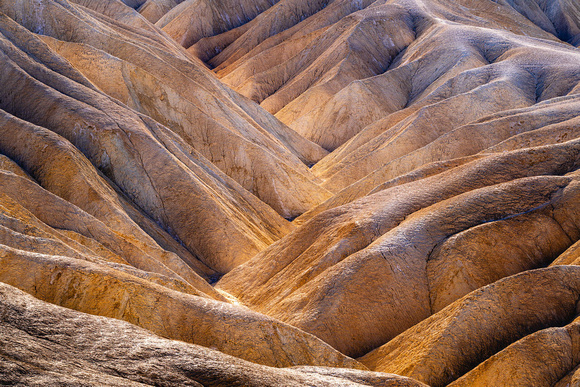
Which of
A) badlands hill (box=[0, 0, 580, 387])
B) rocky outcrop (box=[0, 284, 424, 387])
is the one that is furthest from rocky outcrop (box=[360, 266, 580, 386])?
rocky outcrop (box=[0, 284, 424, 387])

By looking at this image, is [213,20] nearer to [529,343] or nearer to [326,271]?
[326,271]

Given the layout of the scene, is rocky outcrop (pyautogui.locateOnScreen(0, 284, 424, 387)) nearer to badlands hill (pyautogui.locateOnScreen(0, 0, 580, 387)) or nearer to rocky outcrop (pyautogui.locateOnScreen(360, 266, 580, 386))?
badlands hill (pyautogui.locateOnScreen(0, 0, 580, 387))

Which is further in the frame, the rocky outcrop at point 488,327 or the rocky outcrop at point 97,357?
the rocky outcrop at point 488,327

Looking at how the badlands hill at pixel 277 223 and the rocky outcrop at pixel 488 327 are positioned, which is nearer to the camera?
the badlands hill at pixel 277 223

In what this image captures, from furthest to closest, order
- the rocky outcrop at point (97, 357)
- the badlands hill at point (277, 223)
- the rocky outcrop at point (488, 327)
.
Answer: the rocky outcrop at point (488, 327)
the badlands hill at point (277, 223)
the rocky outcrop at point (97, 357)

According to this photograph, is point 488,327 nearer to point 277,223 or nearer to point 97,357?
point 97,357

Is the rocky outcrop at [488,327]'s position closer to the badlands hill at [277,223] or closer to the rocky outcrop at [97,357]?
the badlands hill at [277,223]

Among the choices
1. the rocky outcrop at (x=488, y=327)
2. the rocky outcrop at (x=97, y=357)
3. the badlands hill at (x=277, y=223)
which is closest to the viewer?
the rocky outcrop at (x=97, y=357)

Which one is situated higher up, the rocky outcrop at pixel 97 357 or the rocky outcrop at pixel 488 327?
the rocky outcrop at pixel 97 357

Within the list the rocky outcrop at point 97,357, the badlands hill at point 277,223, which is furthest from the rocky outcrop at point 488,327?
the rocky outcrop at point 97,357
